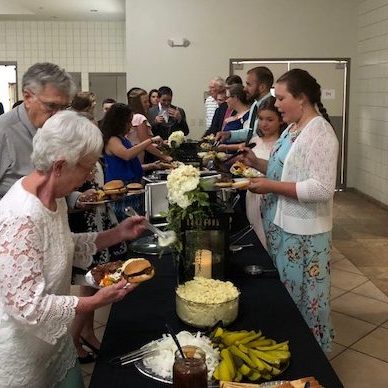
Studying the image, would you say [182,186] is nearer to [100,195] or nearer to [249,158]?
[100,195]

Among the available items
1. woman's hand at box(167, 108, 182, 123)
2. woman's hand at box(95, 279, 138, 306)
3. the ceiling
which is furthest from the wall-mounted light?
woman's hand at box(95, 279, 138, 306)

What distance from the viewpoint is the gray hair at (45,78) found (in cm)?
204

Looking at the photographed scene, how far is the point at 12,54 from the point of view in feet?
33.6

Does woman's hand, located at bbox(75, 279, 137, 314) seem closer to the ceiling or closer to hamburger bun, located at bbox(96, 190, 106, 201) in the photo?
hamburger bun, located at bbox(96, 190, 106, 201)

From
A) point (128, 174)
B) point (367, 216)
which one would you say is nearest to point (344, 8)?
point (367, 216)

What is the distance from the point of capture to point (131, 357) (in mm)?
1439

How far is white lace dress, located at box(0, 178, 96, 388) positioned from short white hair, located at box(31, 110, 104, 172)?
0.11m

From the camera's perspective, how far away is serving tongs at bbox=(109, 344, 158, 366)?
1425mm

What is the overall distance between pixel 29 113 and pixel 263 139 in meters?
1.62

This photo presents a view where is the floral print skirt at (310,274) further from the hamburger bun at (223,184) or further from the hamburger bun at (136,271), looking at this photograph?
the hamburger bun at (136,271)

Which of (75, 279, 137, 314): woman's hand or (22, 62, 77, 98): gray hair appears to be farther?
(22, 62, 77, 98): gray hair

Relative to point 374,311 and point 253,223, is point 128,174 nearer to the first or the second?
point 253,223

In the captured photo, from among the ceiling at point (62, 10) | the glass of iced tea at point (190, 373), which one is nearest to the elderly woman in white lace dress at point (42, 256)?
the glass of iced tea at point (190, 373)

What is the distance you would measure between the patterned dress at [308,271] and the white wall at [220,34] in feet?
18.2
